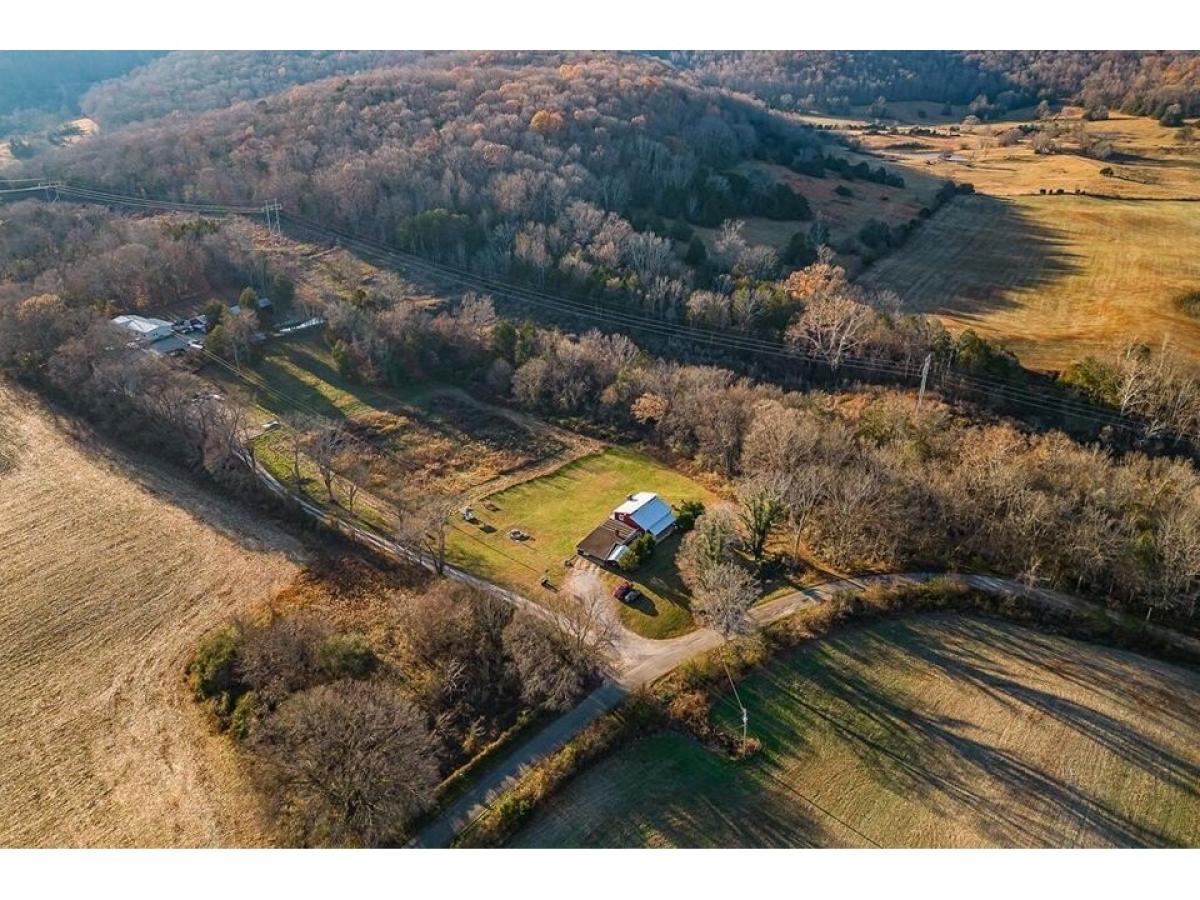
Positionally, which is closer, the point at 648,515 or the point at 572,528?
the point at 648,515

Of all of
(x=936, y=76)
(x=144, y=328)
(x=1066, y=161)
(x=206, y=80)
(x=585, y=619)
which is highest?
(x=936, y=76)

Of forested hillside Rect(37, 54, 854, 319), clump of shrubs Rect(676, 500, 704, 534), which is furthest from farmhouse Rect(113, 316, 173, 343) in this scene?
clump of shrubs Rect(676, 500, 704, 534)

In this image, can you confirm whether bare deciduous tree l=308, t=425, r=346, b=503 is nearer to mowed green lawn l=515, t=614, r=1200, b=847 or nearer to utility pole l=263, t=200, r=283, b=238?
mowed green lawn l=515, t=614, r=1200, b=847

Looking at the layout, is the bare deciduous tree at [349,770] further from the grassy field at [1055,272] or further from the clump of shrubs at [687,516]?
the grassy field at [1055,272]

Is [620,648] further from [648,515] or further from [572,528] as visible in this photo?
[572,528]

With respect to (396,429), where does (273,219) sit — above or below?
above

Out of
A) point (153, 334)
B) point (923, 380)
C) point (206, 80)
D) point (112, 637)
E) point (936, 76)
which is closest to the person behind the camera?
point (112, 637)

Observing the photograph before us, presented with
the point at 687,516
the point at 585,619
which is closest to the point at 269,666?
the point at 585,619

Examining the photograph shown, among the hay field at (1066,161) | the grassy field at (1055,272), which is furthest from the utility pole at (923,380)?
the hay field at (1066,161)
